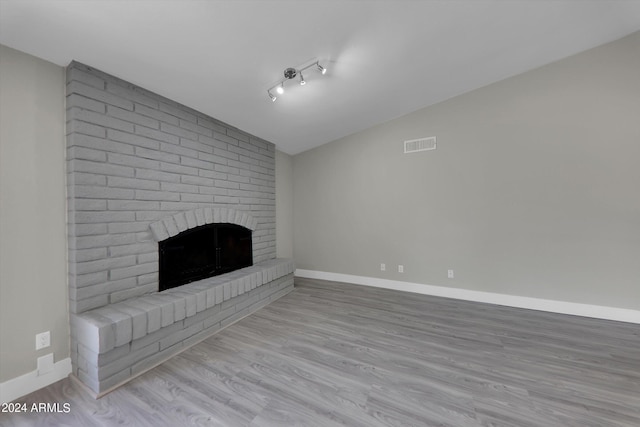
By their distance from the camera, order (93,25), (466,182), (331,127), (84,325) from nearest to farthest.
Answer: (93,25) < (84,325) < (466,182) < (331,127)

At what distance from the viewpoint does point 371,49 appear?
6.89 feet

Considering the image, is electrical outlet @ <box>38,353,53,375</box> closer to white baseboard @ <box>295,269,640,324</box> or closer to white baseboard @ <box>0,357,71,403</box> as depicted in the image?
white baseboard @ <box>0,357,71,403</box>

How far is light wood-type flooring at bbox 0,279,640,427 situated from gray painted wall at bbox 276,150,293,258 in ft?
5.87

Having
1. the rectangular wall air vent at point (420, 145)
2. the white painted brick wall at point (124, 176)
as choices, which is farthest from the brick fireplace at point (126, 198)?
the rectangular wall air vent at point (420, 145)

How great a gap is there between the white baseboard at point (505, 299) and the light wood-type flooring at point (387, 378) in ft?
0.42

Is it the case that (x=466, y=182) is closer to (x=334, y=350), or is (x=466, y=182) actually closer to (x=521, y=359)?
(x=521, y=359)

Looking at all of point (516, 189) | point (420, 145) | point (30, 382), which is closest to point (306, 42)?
point (420, 145)

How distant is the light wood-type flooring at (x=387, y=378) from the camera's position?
1.36 meters

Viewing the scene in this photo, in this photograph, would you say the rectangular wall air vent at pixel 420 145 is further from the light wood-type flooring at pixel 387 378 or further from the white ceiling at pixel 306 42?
the light wood-type flooring at pixel 387 378

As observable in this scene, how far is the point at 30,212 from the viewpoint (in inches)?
62.3

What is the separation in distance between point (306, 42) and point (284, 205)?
2813 mm

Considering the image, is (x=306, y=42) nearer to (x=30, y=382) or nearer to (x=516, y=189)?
(x=516, y=189)

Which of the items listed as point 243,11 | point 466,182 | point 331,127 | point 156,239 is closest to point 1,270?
point 156,239

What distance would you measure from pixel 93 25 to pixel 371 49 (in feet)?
6.53
